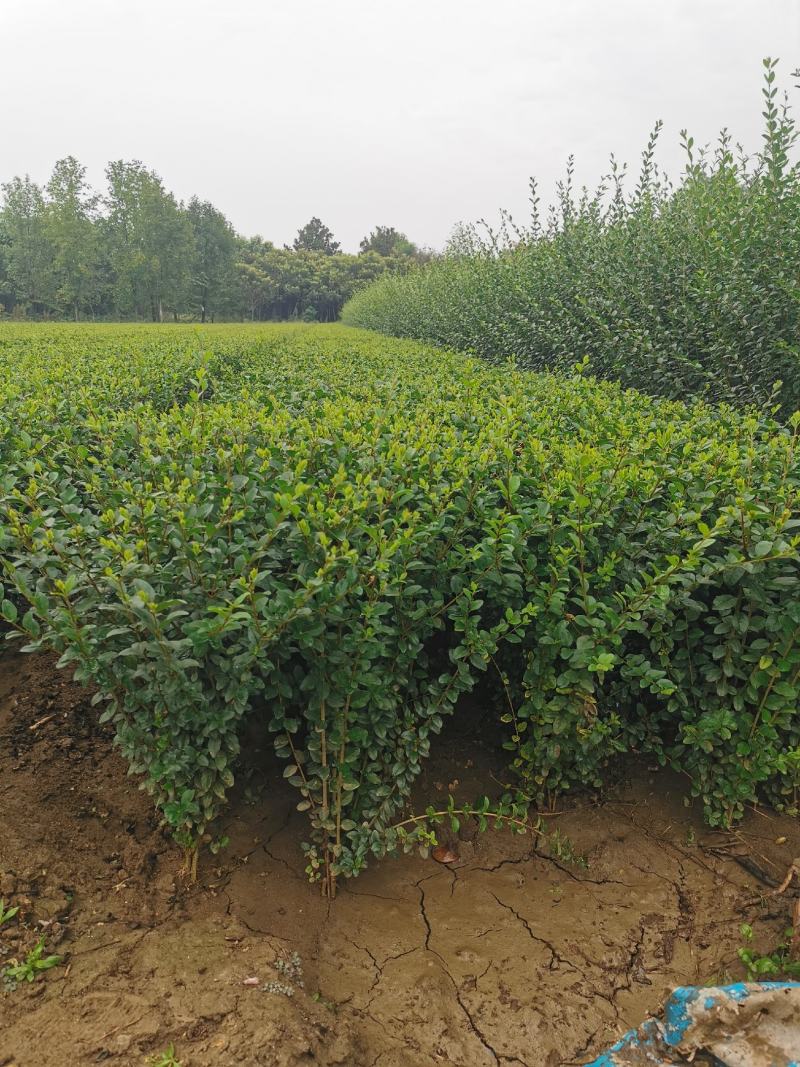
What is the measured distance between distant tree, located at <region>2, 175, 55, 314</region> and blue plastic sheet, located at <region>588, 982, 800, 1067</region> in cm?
5237

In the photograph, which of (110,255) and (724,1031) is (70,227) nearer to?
(110,255)

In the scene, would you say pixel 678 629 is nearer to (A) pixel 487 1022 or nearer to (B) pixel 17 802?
(A) pixel 487 1022

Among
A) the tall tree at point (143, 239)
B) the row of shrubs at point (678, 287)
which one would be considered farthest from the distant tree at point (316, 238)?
the row of shrubs at point (678, 287)

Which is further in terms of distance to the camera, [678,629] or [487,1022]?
[678,629]

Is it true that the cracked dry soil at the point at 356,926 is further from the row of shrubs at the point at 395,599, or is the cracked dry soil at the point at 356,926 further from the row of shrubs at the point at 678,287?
the row of shrubs at the point at 678,287

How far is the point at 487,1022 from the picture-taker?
6.40 feet

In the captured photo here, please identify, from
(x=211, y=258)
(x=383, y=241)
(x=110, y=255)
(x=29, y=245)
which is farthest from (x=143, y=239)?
(x=383, y=241)

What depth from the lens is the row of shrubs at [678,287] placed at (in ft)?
18.2

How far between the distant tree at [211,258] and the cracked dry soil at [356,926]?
193 feet

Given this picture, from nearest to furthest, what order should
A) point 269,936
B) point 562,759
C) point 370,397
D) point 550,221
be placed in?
point 269,936
point 562,759
point 370,397
point 550,221

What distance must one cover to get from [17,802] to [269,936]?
40.1 inches

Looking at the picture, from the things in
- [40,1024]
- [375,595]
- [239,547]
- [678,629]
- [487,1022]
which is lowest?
[487,1022]

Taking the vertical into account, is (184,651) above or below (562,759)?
above

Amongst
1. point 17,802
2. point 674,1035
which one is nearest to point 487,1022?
point 674,1035
